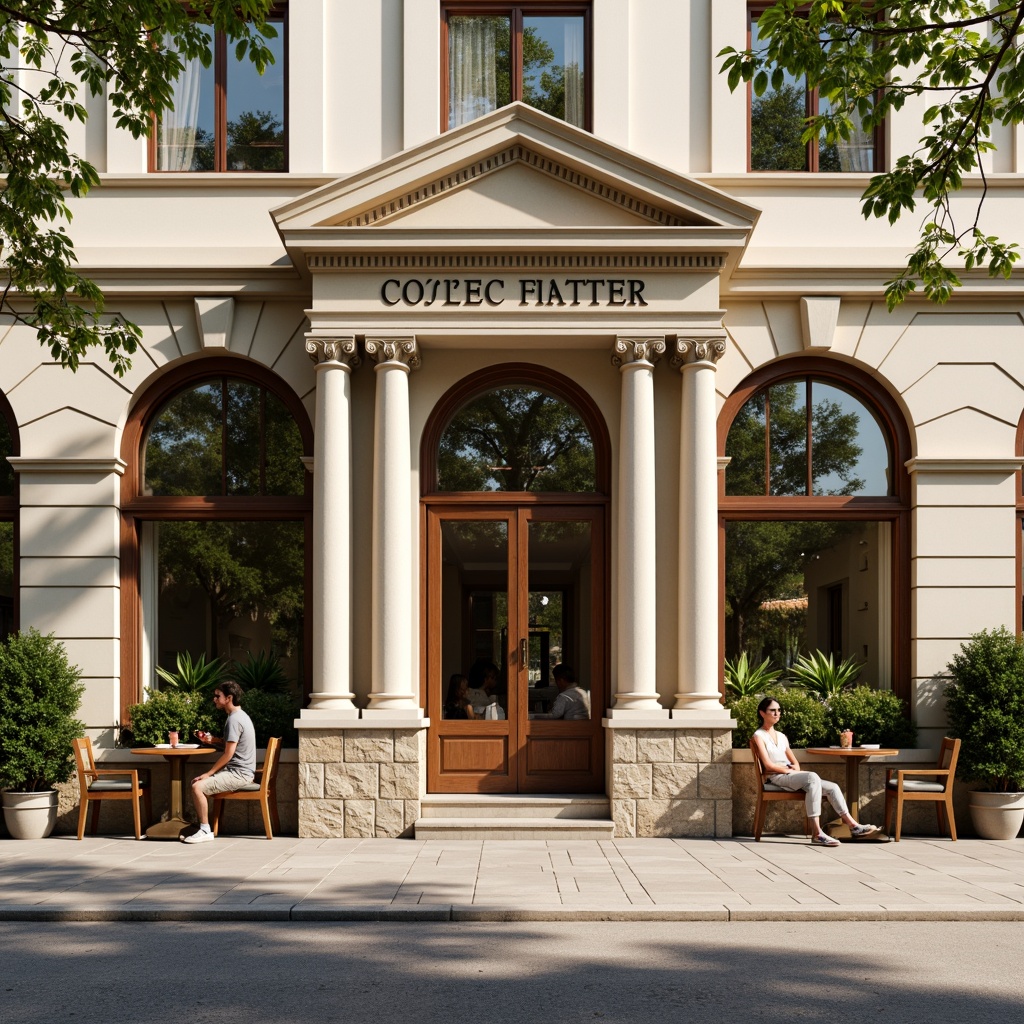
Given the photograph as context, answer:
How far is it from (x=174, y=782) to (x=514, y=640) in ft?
12.9

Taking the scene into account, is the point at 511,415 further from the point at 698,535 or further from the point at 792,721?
the point at 792,721

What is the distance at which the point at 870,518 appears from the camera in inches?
556

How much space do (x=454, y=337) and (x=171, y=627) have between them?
4.70 metres

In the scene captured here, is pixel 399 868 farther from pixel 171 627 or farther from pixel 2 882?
pixel 171 627

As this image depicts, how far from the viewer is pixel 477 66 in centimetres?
1484

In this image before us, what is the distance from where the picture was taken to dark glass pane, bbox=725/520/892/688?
14078mm

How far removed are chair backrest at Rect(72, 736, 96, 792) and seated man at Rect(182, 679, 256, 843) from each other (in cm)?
115

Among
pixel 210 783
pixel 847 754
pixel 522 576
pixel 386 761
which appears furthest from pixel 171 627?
pixel 847 754

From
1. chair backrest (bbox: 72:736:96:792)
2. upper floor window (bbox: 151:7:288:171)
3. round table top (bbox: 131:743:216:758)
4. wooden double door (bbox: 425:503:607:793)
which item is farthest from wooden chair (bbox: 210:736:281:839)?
upper floor window (bbox: 151:7:288:171)

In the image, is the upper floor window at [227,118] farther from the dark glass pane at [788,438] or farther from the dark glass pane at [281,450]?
the dark glass pane at [788,438]

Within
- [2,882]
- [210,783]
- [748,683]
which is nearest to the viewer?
[2,882]

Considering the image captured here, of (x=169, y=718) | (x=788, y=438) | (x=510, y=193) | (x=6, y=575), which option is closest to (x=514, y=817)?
(x=169, y=718)

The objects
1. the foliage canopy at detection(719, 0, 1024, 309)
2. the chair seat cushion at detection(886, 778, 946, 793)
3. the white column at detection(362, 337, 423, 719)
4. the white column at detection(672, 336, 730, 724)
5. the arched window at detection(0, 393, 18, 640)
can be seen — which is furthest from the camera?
the arched window at detection(0, 393, 18, 640)

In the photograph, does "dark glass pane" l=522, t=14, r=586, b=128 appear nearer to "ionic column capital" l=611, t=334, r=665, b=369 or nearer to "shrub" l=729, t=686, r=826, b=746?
"ionic column capital" l=611, t=334, r=665, b=369
